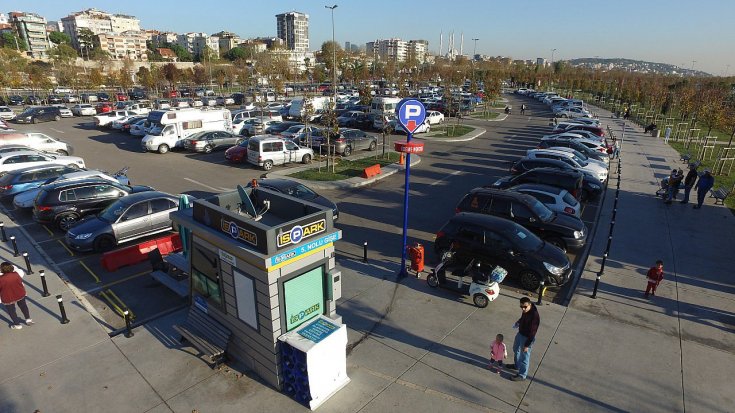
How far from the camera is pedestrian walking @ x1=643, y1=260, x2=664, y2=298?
404 inches

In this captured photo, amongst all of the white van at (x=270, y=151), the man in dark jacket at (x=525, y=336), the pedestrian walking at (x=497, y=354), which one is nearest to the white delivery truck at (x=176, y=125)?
the white van at (x=270, y=151)

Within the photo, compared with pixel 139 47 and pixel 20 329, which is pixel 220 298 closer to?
pixel 20 329

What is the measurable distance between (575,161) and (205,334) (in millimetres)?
19624

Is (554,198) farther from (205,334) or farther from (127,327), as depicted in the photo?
(127,327)

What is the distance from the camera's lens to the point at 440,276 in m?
10.6

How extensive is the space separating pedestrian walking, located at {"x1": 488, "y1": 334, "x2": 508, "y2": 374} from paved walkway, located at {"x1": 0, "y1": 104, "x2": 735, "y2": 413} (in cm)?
19

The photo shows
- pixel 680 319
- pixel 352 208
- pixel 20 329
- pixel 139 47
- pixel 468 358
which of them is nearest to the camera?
pixel 468 358

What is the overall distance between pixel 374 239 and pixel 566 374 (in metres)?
7.52

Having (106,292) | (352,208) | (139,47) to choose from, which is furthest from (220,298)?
(139,47)

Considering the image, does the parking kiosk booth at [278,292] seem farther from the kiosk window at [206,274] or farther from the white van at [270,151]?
the white van at [270,151]

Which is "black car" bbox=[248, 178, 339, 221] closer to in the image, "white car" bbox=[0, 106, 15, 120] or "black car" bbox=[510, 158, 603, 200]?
"black car" bbox=[510, 158, 603, 200]

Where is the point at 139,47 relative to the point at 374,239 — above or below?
above

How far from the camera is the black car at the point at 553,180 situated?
55.7 feet

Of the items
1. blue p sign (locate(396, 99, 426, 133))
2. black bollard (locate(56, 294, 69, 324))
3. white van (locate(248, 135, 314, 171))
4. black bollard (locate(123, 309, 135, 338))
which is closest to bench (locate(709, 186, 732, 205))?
blue p sign (locate(396, 99, 426, 133))
